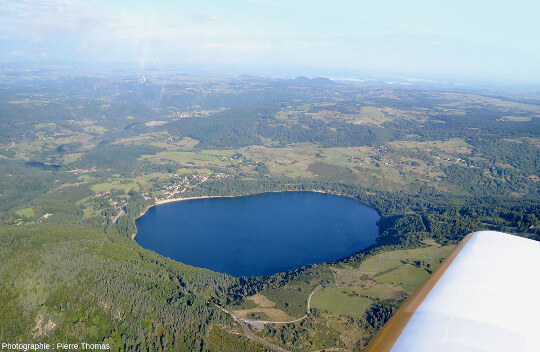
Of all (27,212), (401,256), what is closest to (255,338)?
(401,256)

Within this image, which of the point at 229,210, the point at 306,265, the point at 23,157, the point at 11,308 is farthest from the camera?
the point at 23,157

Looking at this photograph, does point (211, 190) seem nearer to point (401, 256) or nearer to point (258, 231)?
point (258, 231)

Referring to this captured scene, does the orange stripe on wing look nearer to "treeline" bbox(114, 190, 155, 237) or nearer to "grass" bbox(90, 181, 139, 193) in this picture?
"treeline" bbox(114, 190, 155, 237)

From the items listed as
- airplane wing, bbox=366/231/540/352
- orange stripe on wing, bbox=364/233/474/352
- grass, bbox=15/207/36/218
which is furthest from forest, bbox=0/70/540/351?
orange stripe on wing, bbox=364/233/474/352

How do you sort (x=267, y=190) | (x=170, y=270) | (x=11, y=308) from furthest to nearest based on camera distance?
(x=267, y=190), (x=170, y=270), (x=11, y=308)

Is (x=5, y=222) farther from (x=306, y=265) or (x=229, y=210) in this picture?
(x=306, y=265)

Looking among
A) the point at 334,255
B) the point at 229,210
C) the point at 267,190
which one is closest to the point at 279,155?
the point at 267,190
